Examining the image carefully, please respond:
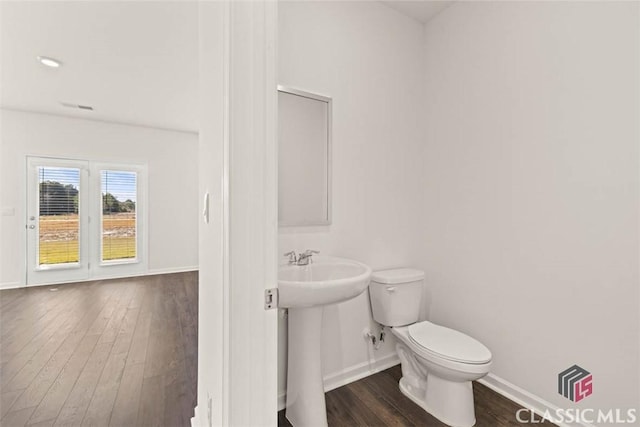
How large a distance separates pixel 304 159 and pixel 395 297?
1.05 meters

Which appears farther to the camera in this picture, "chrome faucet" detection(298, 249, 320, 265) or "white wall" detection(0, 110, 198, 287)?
"white wall" detection(0, 110, 198, 287)

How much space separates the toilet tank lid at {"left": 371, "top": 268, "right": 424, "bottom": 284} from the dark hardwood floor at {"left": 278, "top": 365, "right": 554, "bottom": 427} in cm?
67

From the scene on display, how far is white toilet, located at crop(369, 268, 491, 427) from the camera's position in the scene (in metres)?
1.49

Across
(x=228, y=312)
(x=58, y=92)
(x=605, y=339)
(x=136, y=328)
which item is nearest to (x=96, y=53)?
(x=58, y=92)

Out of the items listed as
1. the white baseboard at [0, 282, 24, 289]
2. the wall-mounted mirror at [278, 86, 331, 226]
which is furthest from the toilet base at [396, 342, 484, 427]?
the white baseboard at [0, 282, 24, 289]

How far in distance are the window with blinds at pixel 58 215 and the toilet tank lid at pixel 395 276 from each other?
16.2ft

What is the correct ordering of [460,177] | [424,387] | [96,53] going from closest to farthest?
[424,387]
[460,177]
[96,53]

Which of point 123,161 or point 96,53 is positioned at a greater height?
point 96,53

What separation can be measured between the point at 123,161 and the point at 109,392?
4109 millimetres

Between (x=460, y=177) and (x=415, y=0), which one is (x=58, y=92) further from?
(x=460, y=177)

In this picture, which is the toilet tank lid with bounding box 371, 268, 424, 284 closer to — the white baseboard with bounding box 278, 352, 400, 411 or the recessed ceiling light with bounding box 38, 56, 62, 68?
the white baseboard with bounding box 278, 352, 400, 411

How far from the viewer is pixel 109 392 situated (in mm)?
1794

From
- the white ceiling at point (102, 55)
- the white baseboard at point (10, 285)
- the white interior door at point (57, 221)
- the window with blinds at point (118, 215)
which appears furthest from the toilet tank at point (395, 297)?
the white baseboard at point (10, 285)

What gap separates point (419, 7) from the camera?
2.10m
